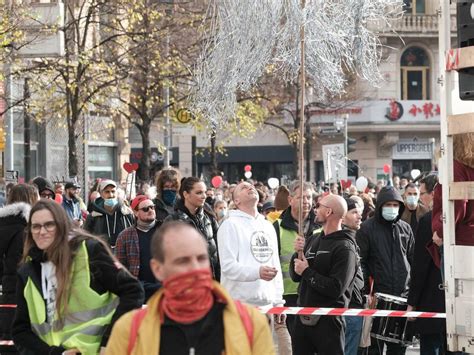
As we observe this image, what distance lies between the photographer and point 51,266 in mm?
5980

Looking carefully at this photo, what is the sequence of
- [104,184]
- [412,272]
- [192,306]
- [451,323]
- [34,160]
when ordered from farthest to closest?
[34,160], [104,184], [412,272], [451,323], [192,306]

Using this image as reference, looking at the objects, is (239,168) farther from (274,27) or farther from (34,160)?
(274,27)

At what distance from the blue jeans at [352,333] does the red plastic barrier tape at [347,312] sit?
0.09 metres

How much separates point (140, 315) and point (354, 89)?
4011 cm

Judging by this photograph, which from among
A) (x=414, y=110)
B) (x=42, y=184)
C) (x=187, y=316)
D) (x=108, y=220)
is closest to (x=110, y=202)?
(x=108, y=220)

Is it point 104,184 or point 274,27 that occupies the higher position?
point 274,27

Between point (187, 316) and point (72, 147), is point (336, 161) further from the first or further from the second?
point (187, 316)

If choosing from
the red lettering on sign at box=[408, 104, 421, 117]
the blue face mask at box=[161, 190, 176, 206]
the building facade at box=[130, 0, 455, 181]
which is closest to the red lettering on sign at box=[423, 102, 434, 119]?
the building facade at box=[130, 0, 455, 181]

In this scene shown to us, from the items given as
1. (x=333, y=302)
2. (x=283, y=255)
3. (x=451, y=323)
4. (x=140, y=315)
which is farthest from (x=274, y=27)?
(x=140, y=315)

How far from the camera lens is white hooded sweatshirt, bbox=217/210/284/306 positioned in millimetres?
8711

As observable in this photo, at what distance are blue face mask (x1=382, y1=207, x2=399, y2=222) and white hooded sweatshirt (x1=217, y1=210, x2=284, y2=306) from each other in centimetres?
194

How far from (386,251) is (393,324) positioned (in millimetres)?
767

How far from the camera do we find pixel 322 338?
8.55 m

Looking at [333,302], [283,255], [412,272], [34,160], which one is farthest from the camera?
[34,160]
